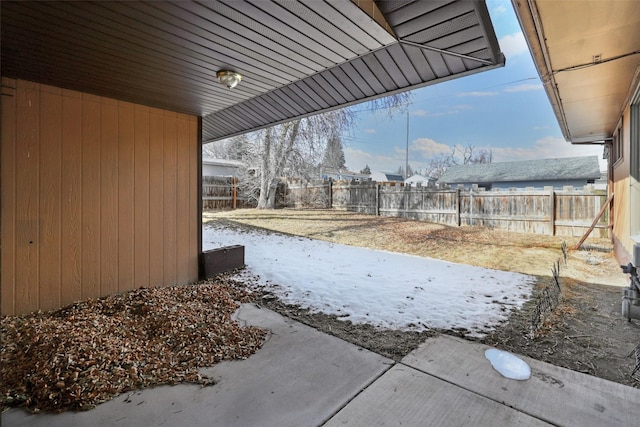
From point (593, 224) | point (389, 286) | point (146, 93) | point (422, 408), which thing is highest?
point (146, 93)

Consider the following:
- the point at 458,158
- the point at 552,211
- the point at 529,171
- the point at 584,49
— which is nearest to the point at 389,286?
the point at 584,49

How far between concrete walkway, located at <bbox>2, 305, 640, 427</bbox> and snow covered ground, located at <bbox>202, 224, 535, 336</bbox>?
757 millimetres

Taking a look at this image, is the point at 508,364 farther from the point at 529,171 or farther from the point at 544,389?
the point at 529,171

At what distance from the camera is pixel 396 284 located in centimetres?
445

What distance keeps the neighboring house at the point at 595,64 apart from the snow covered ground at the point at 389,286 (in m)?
1.54

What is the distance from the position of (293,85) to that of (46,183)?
8.85 feet

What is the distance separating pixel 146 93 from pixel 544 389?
4332 mm

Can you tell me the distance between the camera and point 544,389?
214 centimetres

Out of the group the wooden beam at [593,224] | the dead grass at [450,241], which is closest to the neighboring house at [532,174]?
the wooden beam at [593,224]

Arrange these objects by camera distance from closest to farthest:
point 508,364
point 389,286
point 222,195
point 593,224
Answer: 1. point 508,364
2. point 389,286
3. point 593,224
4. point 222,195

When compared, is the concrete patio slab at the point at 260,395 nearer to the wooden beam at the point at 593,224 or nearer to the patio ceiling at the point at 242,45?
the patio ceiling at the point at 242,45

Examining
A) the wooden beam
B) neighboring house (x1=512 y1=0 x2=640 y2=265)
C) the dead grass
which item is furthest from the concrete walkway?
the wooden beam

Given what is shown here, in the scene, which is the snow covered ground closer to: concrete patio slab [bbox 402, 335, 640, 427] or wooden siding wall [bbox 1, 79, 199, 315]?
concrete patio slab [bbox 402, 335, 640, 427]

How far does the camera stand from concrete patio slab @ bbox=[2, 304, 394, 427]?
1850 millimetres
